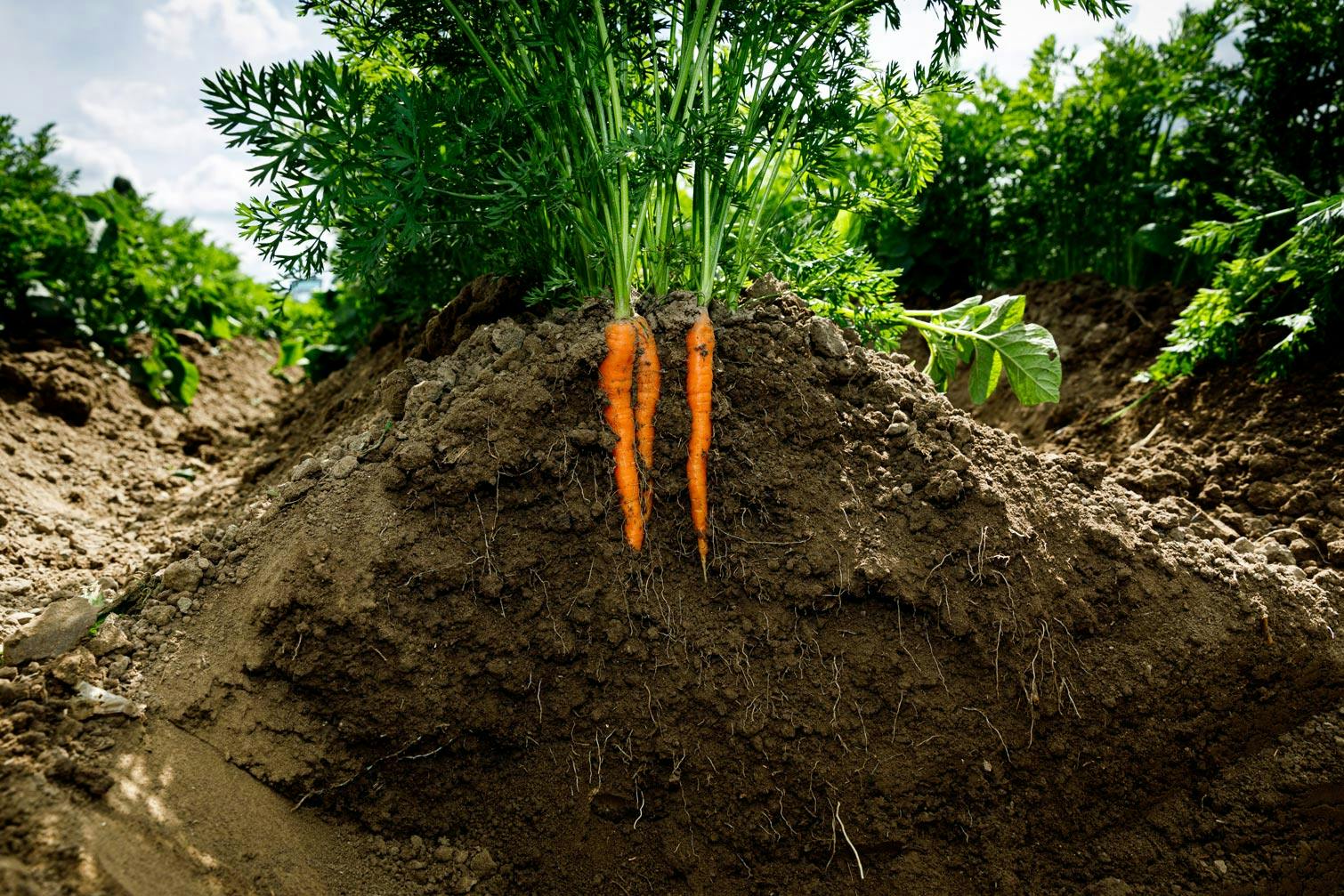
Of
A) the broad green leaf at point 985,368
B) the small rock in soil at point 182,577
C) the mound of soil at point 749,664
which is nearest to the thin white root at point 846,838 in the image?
the mound of soil at point 749,664

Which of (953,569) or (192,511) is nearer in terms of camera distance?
(953,569)

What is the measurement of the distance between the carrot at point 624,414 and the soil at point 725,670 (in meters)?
0.04

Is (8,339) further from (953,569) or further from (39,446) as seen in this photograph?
(953,569)

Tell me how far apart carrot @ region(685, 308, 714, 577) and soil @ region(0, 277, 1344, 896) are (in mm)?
37

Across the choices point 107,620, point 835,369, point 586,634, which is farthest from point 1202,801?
point 107,620

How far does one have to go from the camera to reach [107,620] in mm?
2254

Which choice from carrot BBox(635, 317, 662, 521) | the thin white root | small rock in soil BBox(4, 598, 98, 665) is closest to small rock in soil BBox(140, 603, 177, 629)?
small rock in soil BBox(4, 598, 98, 665)

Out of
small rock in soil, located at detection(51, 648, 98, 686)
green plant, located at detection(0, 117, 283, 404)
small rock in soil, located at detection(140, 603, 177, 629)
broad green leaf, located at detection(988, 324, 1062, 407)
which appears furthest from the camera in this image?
green plant, located at detection(0, 117, 283, 404)

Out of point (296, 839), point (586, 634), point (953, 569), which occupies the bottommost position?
point (296, 839)

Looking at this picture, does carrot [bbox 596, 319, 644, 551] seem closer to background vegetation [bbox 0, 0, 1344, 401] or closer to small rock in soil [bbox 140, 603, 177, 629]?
background vegetation [bbox 0, 0, 1344, 401]

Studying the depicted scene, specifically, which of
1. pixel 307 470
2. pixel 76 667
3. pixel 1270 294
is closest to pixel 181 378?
pixel 307 470

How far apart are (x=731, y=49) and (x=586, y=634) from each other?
1672 millimetres

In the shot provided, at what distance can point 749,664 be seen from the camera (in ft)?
7.45

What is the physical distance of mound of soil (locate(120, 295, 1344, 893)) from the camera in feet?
7.21
